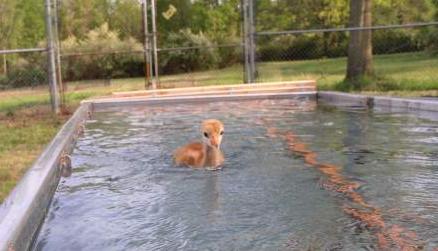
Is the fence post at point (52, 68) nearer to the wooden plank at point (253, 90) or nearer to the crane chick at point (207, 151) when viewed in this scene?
the wooden plank at point (253, 90)

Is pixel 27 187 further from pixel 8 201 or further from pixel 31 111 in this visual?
pixel 31 111

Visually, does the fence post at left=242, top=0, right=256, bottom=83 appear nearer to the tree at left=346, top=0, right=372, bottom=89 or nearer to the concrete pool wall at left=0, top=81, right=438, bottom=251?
the concrete pool wall at left=0, top=81, right=438, bottom=251

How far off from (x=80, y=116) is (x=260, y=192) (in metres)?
5.70

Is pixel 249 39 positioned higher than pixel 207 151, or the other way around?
pixel 249 39

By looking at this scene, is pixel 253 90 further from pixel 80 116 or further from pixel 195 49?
pixel 195 49

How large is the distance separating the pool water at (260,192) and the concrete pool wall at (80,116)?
0.59ft

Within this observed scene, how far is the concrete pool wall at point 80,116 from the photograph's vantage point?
3819mm

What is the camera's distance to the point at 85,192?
548 centimetres

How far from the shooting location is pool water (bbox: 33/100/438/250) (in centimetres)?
408

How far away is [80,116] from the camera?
1041 centimetres

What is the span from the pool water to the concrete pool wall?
0.18 meters

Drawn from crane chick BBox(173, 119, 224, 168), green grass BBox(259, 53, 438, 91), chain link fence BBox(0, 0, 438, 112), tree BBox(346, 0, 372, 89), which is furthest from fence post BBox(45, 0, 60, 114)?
chain link fence BBox(0, 0, 438, 112)

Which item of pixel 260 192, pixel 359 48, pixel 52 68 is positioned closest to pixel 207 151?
pixel 260 192

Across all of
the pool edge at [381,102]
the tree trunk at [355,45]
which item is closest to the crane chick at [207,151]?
the pool edge at [381,102]
